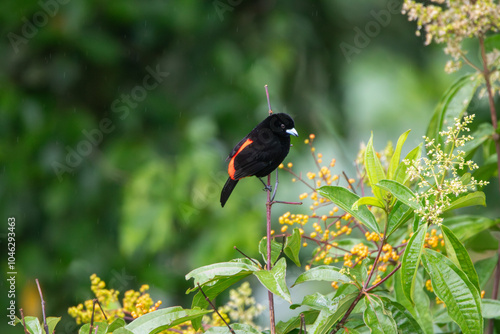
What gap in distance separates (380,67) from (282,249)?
73.1 inches

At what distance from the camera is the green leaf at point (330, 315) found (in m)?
0.84

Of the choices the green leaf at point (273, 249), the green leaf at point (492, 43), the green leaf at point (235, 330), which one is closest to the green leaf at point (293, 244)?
the green leaf at point (273, 249)

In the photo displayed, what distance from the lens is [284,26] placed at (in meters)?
2.59

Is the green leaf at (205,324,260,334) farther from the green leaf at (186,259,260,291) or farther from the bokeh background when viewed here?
the bokeh background

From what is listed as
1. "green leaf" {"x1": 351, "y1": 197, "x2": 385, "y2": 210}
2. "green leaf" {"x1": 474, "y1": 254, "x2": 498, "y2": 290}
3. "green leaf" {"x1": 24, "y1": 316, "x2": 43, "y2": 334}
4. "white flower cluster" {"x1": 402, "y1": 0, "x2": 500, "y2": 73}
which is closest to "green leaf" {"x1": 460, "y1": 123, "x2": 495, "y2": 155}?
"white flower cluster" {"x1": 402, "y1": 0, "x2": 500, "y2": 73}

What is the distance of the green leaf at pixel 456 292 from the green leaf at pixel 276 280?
8.9 inches

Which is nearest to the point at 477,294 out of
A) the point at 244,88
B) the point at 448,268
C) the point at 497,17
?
the point at 448,268

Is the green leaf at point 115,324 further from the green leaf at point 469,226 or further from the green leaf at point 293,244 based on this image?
the green leaf at point 469,226

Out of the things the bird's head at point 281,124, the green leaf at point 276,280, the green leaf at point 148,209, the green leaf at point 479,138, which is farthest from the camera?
the green leaf at point 148,209

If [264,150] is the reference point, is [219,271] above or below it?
below

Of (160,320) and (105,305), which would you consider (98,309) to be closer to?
(105,305)

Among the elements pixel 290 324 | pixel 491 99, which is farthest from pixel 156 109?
pixel 290 324

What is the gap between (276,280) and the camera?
802 millimetres

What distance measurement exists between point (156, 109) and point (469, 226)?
1715 mm
